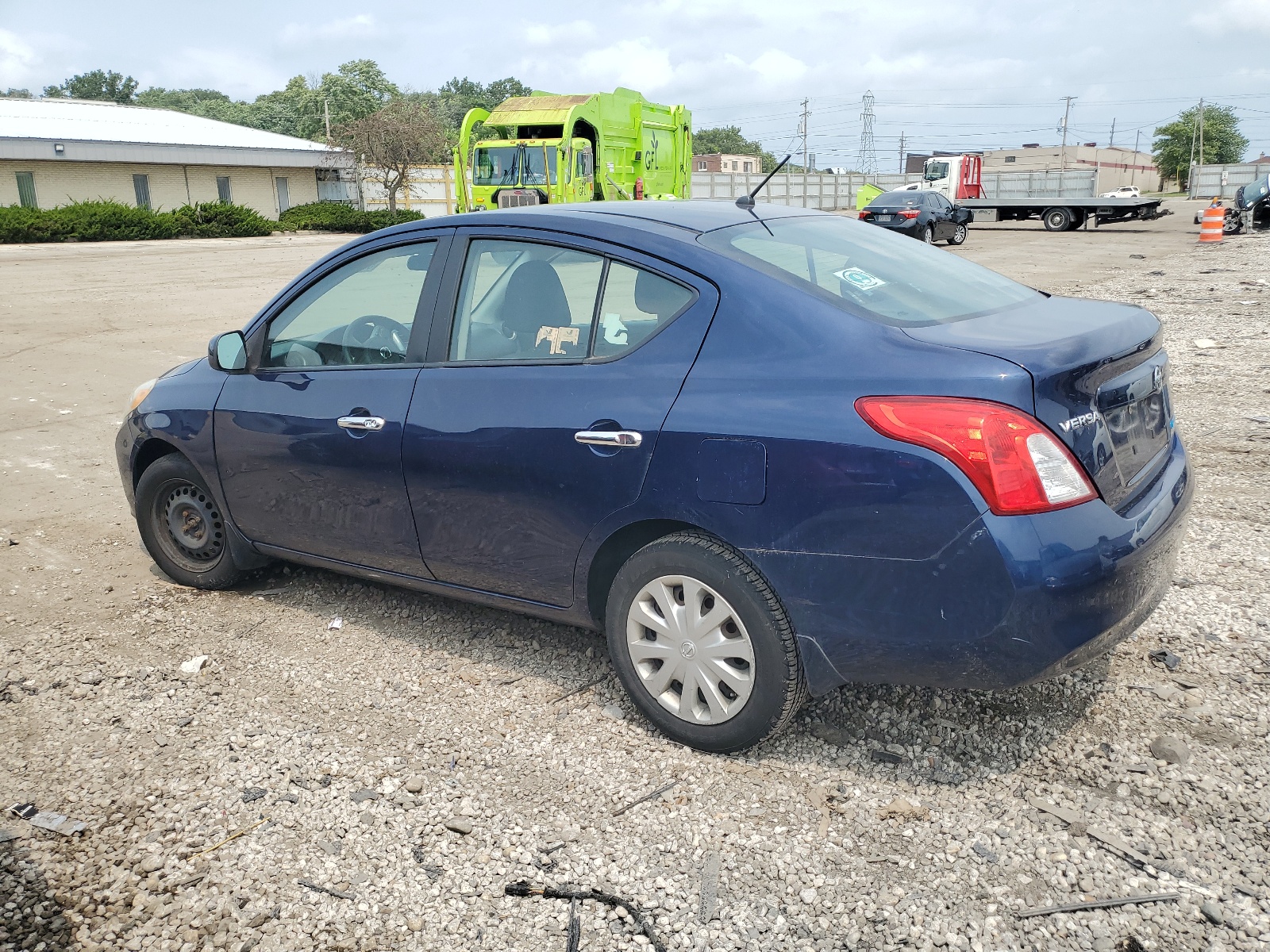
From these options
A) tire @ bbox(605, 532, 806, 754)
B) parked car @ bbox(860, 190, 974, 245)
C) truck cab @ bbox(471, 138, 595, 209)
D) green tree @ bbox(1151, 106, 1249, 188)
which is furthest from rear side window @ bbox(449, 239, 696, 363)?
green tree @ bbox(1151, 106, 1249, 188)

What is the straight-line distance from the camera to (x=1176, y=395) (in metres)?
8.56

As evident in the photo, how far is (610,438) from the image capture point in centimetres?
322

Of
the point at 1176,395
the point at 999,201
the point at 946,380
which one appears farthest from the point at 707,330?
the point at 999,201

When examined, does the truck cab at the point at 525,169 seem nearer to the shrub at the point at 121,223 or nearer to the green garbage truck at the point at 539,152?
the green garbage truck at the point at 539,152

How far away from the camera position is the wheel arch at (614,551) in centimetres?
324

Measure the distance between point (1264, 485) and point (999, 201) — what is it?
35.2 m

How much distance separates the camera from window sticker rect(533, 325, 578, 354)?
3514 millimetres

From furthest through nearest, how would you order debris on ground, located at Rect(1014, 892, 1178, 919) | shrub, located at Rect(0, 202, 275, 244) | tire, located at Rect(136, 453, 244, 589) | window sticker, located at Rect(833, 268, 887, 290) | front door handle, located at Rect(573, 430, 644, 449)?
shrub, located at Rect(0, 202, 275, 244) → tire, located at Rect(136, 453, 244, 589) → window sticker, located at Rect(833, 268, 887, 290) → front door handle, located at Rect(573, 430, 644, 449) → debris on ground, located at Rect(1014, 892, 1178, 919)

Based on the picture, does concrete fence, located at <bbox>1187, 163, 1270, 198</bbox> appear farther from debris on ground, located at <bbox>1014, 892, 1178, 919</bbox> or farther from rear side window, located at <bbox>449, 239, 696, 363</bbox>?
debris on ground, located at <bbox>1014, 892, 1178, 919</bbox>

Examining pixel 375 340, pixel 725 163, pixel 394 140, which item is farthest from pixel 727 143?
pixel 375 340

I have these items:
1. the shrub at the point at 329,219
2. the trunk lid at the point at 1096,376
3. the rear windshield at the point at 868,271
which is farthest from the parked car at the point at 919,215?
the trunk lid at the point at 1096,376

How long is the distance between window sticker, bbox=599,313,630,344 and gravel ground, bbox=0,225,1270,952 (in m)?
1.30

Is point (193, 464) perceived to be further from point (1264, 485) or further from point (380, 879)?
point (1264, 485)

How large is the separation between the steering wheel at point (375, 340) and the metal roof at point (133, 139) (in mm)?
44832
